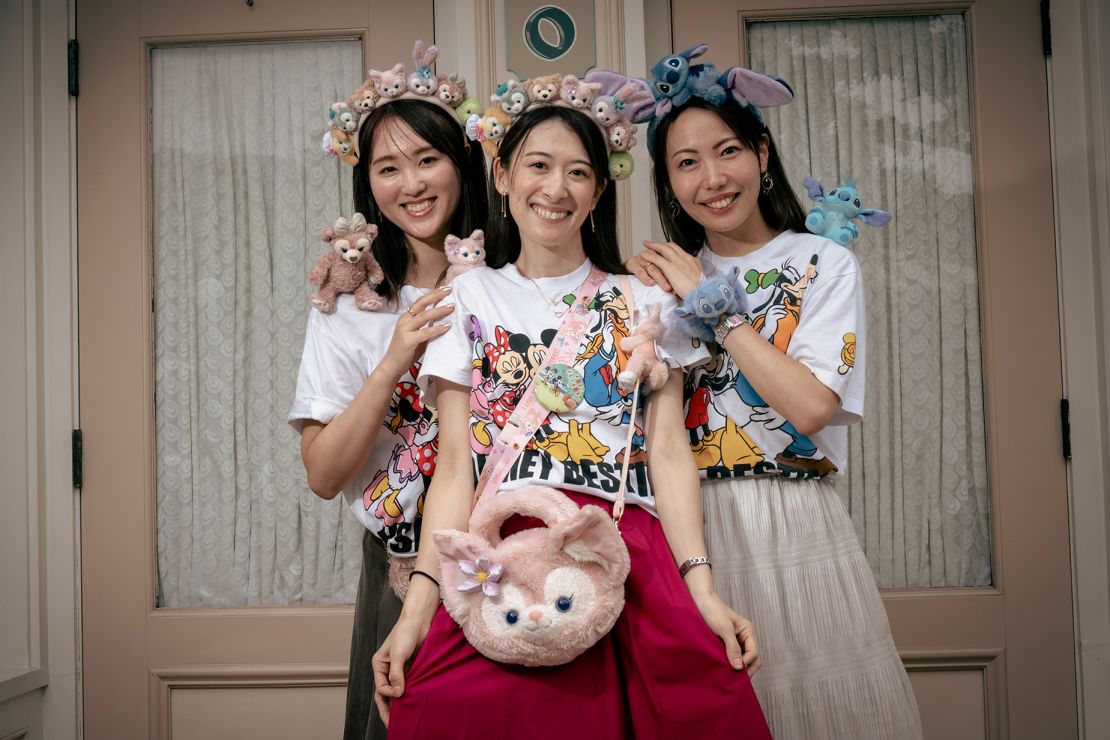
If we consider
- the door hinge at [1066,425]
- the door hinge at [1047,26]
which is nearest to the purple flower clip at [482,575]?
the door hinge at [1066,425]

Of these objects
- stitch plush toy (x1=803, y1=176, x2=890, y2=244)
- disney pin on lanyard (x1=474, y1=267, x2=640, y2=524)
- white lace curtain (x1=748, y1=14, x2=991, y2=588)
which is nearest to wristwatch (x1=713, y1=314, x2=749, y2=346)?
disney pin on lanyard (x1=474, y1=267, x2=640, y2=524)

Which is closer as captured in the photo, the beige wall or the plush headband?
the plush headband

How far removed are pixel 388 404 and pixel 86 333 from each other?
1.53 metres

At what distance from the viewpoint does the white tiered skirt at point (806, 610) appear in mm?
1884

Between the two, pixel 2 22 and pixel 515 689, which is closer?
pixel 515 689

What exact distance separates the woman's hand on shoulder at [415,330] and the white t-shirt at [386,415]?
117mm

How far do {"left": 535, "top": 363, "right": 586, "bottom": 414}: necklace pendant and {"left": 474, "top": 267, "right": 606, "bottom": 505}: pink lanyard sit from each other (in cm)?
1

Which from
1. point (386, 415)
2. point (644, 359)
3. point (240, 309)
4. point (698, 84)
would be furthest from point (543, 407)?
point (240, 309)

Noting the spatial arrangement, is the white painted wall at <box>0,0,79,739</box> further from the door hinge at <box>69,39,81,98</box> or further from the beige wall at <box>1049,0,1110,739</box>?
the beige wall at <box>1049,0,1110,739</box>

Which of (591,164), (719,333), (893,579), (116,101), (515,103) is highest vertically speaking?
(116,101)

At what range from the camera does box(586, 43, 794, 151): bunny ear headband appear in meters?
2.00

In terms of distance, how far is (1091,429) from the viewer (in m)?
2.90

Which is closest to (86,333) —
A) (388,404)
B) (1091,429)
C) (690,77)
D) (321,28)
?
(321,28)

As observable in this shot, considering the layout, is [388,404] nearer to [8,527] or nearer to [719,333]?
[719,333]
